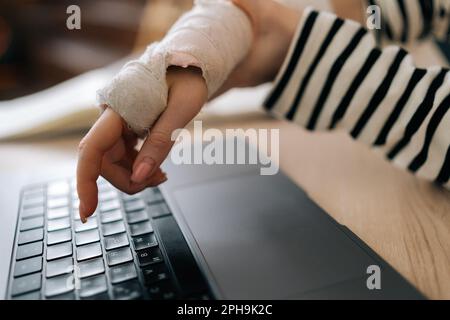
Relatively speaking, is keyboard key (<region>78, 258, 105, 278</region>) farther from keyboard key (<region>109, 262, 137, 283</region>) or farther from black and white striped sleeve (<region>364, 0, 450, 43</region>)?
black and white striped sleeve (<region>364, 0, 450, 43</region>)

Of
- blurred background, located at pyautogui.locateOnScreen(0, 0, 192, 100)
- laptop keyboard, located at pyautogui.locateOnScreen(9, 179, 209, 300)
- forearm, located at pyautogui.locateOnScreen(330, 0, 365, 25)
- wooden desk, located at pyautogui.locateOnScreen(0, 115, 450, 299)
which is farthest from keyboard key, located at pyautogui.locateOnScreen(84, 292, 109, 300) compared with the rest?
blurred background, located at pyautogui.locateOnScreen(0, 0, 192, 100)

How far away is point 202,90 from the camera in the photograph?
0.33 meters

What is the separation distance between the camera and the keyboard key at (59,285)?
26cm

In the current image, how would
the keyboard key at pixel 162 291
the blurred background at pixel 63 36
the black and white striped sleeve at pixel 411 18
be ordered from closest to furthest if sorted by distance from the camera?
the keyboard key at pixel 162 291 → the black and white striped sleeve at pixel 411 18 → the blurred background at pixel 63 36

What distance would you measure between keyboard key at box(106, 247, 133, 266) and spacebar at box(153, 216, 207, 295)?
3 cm

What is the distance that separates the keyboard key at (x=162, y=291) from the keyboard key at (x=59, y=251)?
0.08m

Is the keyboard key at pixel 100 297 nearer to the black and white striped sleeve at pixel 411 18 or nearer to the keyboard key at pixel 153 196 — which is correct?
the keyboard key at pixel 153 196

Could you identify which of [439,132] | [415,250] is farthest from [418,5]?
[415,250]

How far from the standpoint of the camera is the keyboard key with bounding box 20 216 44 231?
344 mm

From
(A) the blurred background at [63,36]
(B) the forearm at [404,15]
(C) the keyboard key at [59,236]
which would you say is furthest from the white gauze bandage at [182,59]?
(A) the blurred background at [63,36]

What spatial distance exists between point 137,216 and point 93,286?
0.29 ft

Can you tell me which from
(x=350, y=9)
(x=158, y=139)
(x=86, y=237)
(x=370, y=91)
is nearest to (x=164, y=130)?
(x=158, y=139)
